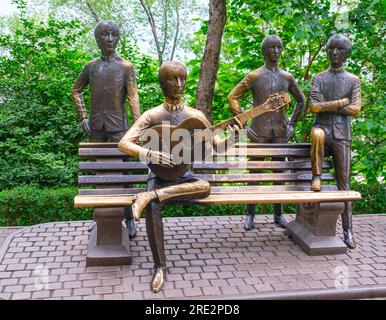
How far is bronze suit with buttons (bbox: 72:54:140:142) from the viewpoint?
5.63 m

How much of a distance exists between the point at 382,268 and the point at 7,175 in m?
6.14

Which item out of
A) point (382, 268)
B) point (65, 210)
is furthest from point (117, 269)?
point (382, 268)

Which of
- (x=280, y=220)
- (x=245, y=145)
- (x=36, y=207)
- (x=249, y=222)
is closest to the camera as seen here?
(x=245, y=145)

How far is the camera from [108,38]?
5.54m

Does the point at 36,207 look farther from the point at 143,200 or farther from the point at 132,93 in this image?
the point at 143,200

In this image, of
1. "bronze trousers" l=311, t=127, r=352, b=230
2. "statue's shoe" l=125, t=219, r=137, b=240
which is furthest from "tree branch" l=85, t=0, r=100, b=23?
"bronze trousers" l=311, t=127, r=352, b=230

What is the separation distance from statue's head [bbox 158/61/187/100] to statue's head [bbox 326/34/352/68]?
1.92 metres

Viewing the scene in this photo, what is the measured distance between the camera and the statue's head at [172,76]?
14.8ft

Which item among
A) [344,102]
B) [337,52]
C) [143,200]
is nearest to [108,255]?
[143,200]

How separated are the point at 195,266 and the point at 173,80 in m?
1.95

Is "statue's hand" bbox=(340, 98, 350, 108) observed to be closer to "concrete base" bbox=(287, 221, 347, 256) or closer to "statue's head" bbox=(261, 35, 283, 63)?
"statue's head" bbox=(261, 35, 283, 63)

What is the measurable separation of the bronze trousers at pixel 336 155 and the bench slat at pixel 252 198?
311mm

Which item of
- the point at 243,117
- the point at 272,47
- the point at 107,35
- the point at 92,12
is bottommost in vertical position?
the point at 243,117
